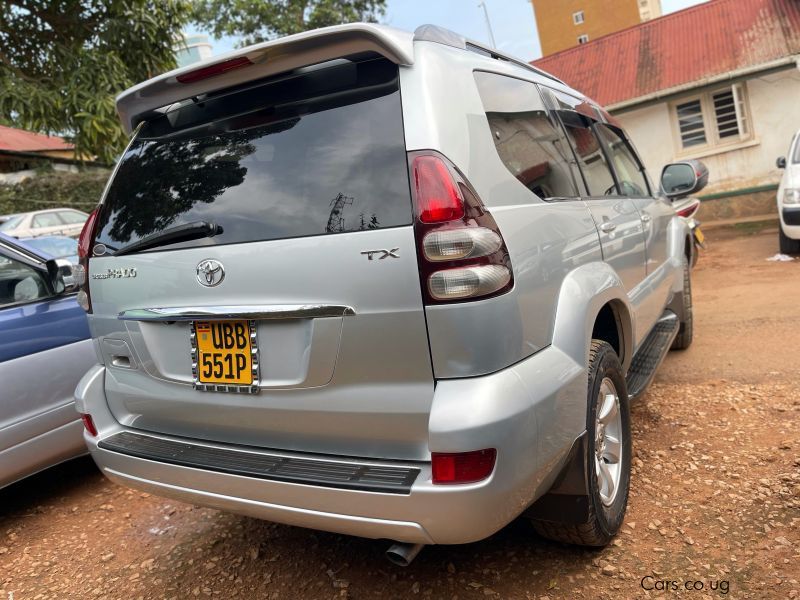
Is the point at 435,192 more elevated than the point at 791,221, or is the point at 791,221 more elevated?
the point at 435,192

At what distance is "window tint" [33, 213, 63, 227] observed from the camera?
14344 mm

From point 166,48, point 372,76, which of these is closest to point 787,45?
point 166,48

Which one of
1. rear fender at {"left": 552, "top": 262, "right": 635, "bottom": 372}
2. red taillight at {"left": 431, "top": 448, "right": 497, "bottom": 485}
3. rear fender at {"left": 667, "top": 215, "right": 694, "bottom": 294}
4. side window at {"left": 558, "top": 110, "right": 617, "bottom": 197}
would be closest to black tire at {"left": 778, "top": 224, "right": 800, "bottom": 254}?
rear fender at {"left": 667, "top": 215, "right": 694, "bottom": 294}

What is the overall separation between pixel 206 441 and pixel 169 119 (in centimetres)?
124

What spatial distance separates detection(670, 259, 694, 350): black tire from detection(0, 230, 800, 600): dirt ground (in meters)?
0.70

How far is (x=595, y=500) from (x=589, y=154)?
161cm

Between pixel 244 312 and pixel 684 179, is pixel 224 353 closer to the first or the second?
pixel 244 312

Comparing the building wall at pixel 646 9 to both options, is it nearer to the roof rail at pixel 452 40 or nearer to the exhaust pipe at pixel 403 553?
the roof rail at pixel 452 40

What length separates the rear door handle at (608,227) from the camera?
2669 mm

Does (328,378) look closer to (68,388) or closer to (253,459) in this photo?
(253,459)

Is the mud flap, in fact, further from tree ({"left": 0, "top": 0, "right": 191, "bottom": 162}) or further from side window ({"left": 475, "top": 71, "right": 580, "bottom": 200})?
tree ({"left": 0, "top": 0, "right": 191, "bottom": 162})

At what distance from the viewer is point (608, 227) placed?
108 inches

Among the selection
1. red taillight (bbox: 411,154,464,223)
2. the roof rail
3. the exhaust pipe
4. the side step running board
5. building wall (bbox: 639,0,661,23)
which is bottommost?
the side step running board

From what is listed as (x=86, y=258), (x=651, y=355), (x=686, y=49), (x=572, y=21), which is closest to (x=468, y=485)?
(x=86, y=258)
